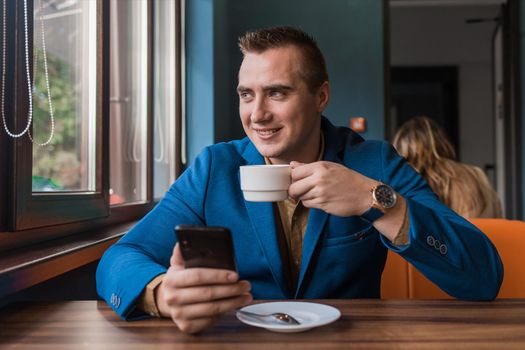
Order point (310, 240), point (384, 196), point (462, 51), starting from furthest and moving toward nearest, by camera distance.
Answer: point (462, 51)
point (310, 240)
point (384, 196)

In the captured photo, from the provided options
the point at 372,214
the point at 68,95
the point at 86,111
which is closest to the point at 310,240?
the point at 372,214

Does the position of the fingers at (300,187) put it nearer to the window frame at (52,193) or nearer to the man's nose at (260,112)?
the man's nose at (260,112)

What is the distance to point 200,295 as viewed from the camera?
0.88 metres

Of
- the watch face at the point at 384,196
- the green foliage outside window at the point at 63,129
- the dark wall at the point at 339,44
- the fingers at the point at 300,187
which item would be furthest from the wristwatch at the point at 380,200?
the dark wall at the point at 339,44

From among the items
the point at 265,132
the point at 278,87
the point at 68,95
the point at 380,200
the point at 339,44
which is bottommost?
the point at 380,200

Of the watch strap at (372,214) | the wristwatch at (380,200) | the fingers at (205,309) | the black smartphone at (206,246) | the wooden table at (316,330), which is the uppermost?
the wristwatch at (380,200)

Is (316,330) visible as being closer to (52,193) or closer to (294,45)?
(294,45)

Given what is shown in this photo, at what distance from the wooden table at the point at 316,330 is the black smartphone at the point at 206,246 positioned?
12 cm

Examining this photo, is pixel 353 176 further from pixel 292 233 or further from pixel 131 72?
pixel 131 72

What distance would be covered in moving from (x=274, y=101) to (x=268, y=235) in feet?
1.10

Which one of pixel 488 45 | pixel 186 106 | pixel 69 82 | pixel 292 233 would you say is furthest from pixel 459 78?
pixel 292 233

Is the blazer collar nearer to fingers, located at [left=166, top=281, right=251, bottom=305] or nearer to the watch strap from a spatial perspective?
the watch strap

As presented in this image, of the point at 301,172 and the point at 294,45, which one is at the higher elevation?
the point at 294,45

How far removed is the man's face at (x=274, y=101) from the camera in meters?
1.39
